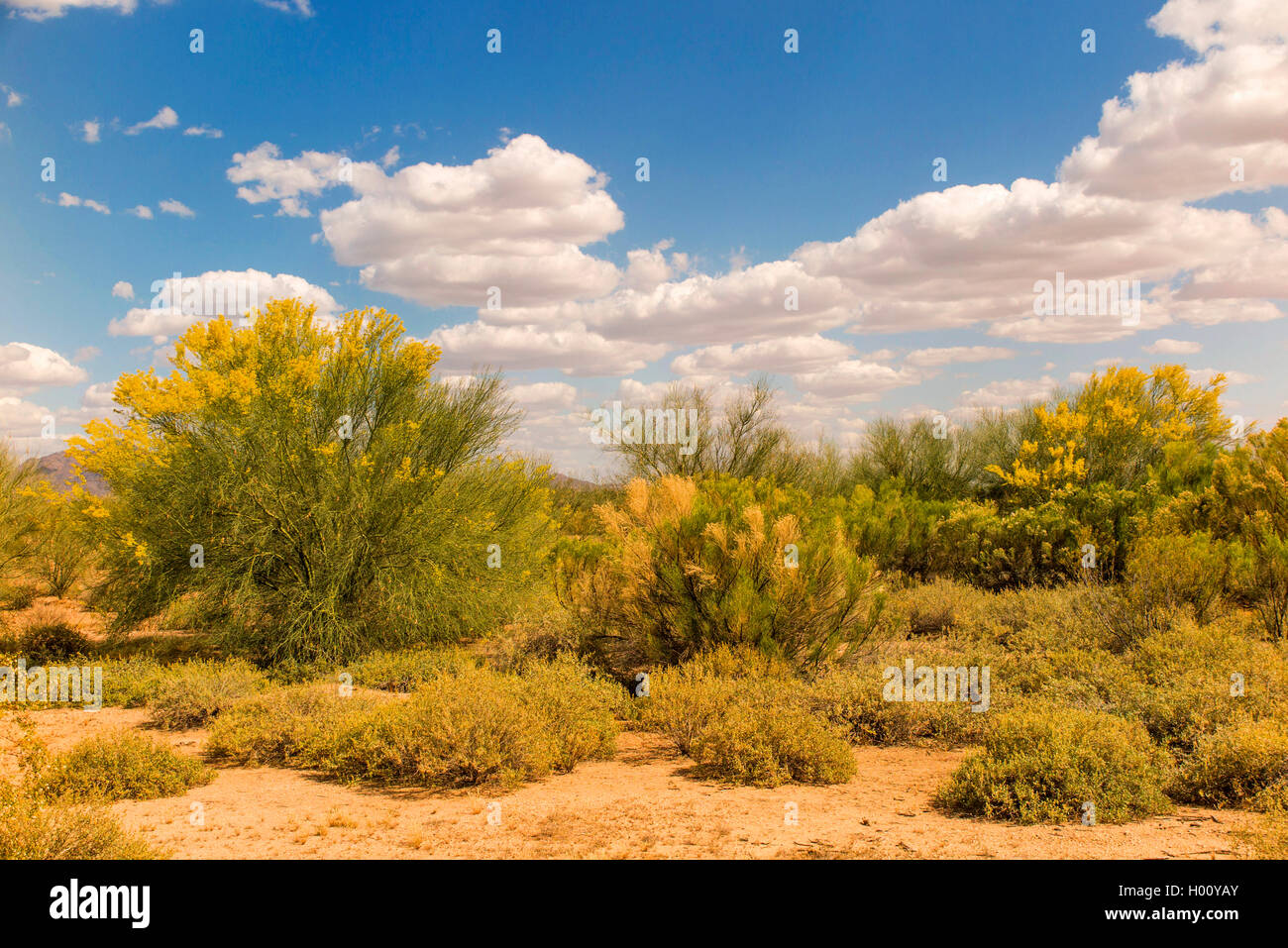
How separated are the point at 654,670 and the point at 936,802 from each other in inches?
163

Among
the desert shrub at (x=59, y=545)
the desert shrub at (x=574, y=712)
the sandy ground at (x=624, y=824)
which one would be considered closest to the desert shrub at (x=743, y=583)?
the desert shrub at (x=574, y=712)

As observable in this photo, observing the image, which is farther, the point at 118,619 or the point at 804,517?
the point at 118,619

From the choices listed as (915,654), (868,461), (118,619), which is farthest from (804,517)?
(868,461)

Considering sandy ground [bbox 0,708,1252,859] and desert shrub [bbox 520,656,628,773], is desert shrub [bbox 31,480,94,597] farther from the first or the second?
desert shrub [bbox 520,656,628,773]

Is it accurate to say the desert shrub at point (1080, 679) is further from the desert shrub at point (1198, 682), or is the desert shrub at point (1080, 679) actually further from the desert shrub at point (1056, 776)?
the desert shrub at point (1056, 776)

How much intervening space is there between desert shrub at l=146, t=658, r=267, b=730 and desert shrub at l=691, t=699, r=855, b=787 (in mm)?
5406

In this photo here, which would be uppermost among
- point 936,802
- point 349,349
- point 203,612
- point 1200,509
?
point 349,349

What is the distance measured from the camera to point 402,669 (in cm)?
988

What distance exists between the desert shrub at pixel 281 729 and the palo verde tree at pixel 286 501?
2755 mm

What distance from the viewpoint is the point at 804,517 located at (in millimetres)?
9844

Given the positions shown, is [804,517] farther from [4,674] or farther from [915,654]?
[4,674]

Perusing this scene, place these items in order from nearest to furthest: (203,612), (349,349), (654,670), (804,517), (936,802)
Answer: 1. (936,802)
2. (654,670)
3. (804,517)
4. (203,612)
5. (349,349)

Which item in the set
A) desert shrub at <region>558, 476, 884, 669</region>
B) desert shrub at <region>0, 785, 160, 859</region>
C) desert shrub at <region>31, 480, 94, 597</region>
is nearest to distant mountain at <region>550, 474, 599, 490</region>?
desert shrub at <region>31, 480, 94, 597</region>
